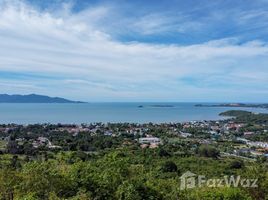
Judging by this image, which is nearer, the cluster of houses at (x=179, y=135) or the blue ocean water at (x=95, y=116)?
the cluster of houses at (x=179, y=135)

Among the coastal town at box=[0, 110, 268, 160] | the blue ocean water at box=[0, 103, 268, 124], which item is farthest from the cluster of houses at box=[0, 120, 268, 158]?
the blue ocean water at box=[0, 103, 268, 124]

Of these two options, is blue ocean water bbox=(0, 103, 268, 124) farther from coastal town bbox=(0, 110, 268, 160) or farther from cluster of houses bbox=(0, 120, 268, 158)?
coastal town bbox=(0, 110, 268, 160)

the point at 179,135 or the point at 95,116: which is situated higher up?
the point at 95,116

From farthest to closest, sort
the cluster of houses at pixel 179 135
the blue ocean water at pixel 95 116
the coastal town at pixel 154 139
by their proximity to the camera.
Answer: the blue ocean water at pixel 95 116 < the cluster of houses at pixel 179 135 < the coastal town at pixel 154 139

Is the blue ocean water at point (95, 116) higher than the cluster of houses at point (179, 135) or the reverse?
higher

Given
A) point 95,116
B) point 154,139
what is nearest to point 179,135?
point 154,139

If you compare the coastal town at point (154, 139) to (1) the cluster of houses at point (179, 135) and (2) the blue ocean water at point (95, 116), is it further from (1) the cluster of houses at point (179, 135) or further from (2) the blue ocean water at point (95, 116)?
(2) the blue ocean water at point (95, 116)

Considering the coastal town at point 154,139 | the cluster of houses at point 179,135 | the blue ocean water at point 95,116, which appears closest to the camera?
the coastal town at point 154,139

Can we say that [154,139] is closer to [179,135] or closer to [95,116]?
[179,135]

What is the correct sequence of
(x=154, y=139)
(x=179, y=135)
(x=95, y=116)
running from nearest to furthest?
(x=154, y=139), (x=179, y=135), (x=95, y=116)

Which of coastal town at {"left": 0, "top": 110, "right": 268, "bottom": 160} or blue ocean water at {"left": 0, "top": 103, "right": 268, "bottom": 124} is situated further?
blue ocean water at {"left": 0, "top": 103, "right": 268, "bottom": 124}

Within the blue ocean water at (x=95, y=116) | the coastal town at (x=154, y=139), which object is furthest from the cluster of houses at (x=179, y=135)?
the blue ocean water at (x=95, y=116)

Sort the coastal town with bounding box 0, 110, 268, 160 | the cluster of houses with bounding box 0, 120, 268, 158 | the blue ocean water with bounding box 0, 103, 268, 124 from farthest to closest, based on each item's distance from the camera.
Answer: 1. the blue ocean water with bounding box 0, 103, 268, 124
2. the cluster of houses with bounding box 0, 120, 268, 158
3. the coastal town with bounding box 0, 110, 268, 160
